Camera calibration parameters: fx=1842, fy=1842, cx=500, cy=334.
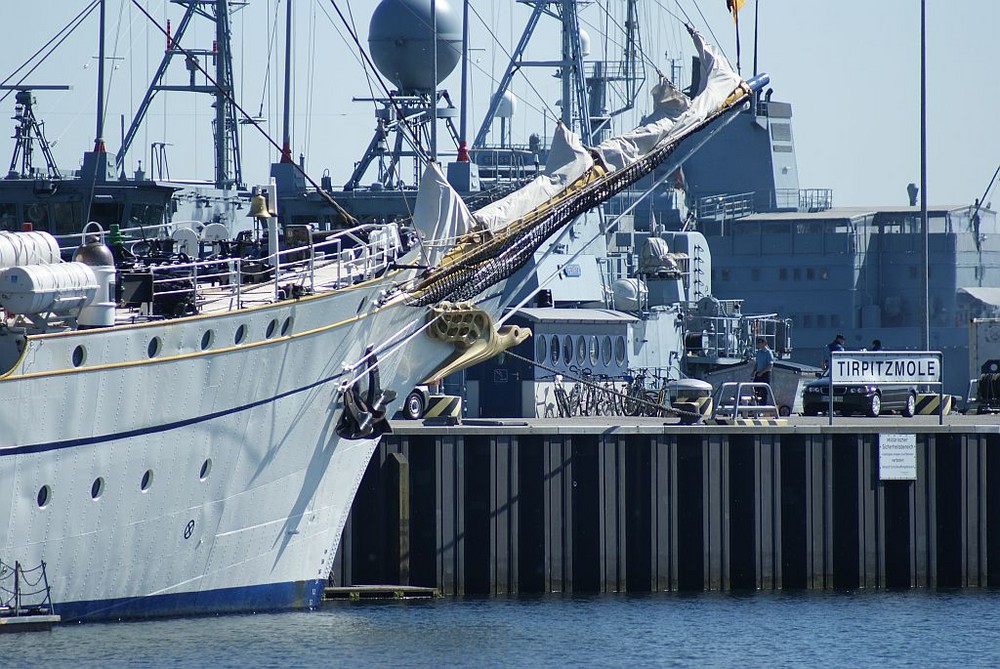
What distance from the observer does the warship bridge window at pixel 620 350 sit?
52.9 metres

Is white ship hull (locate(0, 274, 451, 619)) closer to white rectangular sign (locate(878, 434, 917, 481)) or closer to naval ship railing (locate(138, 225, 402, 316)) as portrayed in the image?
naval ship railing (locate(138, 225, 402, 316))

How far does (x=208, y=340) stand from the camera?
1016 inches

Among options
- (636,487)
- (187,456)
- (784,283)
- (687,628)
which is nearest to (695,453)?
(636,487)

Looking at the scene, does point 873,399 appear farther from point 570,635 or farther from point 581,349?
point 570,635

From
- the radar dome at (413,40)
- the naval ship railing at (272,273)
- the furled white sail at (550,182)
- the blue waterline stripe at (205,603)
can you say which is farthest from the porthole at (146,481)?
the radar dome at (413,40)

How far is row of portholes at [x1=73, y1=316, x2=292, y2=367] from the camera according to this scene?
2395 cm

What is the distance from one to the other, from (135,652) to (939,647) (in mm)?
12445

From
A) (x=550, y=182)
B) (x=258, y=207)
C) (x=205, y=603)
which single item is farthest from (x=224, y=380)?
(x=550, y=182)

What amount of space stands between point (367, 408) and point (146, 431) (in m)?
4.85

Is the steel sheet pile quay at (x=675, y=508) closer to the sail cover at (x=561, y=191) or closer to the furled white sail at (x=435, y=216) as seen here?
the sail cover at (x=561, y=191)

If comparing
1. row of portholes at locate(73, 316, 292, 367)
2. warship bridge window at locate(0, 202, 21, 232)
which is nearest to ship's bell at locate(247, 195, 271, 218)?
row of portholes at locate(73, 316, 292, 367)

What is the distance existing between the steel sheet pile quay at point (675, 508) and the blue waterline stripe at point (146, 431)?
4.30 m

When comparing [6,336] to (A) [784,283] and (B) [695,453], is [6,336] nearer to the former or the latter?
(B) [695,453]

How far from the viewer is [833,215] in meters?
81.9
